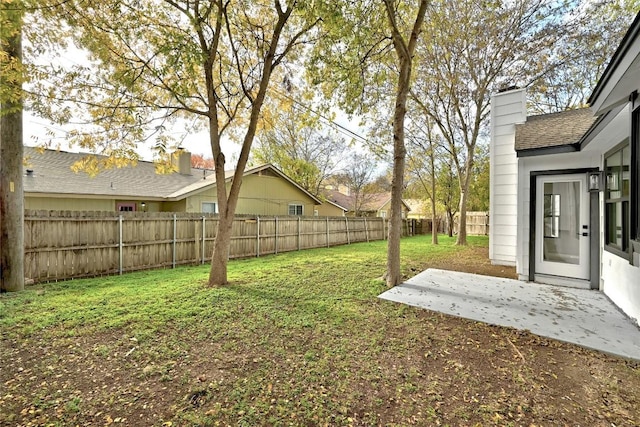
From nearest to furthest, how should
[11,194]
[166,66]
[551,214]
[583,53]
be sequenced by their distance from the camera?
[166,66] < [11,194] < [551,214] < [583,53]

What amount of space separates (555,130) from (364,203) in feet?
70.1

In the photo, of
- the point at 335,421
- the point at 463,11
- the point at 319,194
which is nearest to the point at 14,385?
the point at 335,421

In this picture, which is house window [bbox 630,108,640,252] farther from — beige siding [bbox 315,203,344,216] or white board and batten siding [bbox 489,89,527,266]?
beige siding [bbox 315,203,344,216]

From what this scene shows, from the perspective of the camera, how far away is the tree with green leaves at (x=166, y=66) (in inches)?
187

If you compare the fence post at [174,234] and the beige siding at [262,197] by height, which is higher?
the beige siding at [262,197]

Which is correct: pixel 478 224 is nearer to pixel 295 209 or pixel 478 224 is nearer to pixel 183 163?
pixel 295 209

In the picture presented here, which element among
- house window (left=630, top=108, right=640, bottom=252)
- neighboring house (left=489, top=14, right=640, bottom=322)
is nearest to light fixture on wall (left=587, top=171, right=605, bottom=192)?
neighboring house (left=489, top=14, right=640, bottom=322)

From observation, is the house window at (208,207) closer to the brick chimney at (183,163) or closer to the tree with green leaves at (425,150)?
the brick chimney at (183,163)

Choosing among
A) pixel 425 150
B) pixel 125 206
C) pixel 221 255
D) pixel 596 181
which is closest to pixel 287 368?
pixel 221 255

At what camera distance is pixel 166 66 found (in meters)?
4.54

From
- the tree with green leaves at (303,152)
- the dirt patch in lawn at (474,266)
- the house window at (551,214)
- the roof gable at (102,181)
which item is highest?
the tree with green leaves at (303,152)

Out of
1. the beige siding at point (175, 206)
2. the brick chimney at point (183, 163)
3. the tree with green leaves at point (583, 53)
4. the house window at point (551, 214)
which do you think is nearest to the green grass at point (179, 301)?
the house window at point (551, 214)

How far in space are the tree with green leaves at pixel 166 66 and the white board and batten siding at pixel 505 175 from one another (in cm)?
591

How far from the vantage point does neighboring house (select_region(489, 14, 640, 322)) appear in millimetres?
3240
